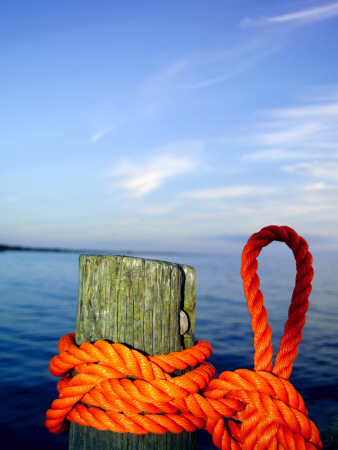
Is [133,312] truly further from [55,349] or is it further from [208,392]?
[55,349]

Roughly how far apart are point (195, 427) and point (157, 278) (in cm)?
70

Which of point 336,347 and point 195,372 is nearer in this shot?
point 195,372

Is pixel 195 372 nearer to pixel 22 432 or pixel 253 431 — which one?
pixel 253 431

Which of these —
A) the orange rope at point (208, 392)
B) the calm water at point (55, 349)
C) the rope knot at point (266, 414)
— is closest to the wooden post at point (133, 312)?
the orange rope at point (208, 392)

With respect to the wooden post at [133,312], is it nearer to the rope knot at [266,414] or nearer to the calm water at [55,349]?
the rope knot at [266,414]

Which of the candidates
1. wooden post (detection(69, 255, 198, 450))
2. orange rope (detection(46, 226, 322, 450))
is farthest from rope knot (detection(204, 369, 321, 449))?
wooden post (detection(69, 255, 198, 450))

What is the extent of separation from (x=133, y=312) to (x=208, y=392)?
0.51m

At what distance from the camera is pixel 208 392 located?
1772mm

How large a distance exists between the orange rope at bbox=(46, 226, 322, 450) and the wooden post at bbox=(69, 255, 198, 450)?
0.25 ft

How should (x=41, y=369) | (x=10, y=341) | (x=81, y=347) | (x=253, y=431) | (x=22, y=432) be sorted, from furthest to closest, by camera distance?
(x=10, y=341), (x=41, y=369), (x=22, y=432), (x=81, y=347), (x=253, y=431)

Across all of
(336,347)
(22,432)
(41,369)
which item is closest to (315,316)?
(336,347)

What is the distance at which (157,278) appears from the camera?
1.79 metres

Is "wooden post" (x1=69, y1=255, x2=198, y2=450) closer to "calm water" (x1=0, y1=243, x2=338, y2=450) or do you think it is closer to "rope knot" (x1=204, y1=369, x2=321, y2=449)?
"rope knot" (x1=204, y1=369, x2=321, y2=449)

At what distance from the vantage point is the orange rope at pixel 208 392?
5.58 ft
